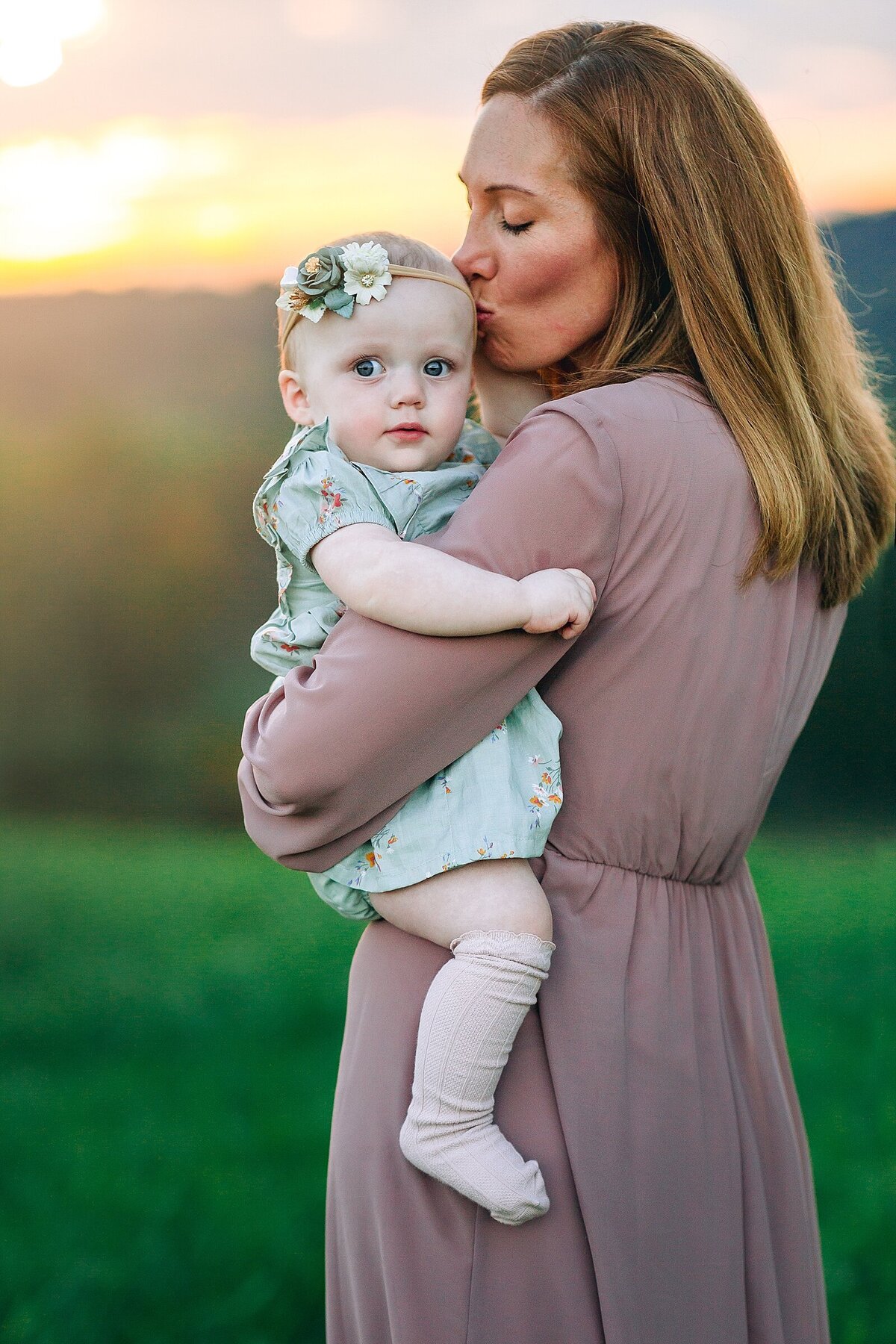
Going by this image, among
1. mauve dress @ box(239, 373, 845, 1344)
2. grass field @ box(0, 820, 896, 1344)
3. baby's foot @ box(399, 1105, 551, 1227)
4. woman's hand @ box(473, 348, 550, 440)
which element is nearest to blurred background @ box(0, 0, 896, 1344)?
grass field @ box(0, 820, 896, 1344)

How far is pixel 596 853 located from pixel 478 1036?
0.68 feet

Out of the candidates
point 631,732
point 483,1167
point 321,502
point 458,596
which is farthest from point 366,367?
point 483,1167

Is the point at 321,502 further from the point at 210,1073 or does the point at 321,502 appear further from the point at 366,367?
the point at 210,1073

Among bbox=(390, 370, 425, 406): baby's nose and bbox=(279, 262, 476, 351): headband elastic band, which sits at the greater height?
bbox=(279, 262, 476, 351): headband elastic band

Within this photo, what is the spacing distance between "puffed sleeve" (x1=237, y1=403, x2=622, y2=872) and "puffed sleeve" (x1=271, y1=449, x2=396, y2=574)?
0.09m

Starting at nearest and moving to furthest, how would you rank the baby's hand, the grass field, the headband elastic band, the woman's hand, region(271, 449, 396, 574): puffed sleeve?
the baby's hand < region(271, 449, 396, 574): puffed sleeve < the headband elastic band < the woman's hand < the grass field

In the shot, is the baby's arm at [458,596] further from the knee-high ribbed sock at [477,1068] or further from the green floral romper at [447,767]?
the knee-high ribbed sock at [477,1068]

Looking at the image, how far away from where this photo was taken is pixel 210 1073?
11.2 ft

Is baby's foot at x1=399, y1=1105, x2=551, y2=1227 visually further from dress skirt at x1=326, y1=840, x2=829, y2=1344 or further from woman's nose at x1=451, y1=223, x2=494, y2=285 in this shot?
woman's nose at x1=451, y1=223, x2=494, y2=285

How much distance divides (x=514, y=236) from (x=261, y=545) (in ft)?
7.56

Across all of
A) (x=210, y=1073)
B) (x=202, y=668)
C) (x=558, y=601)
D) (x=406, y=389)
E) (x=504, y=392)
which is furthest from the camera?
(x=202, y=668)

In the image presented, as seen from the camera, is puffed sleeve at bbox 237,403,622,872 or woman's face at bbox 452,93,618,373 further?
woman's face at bbox 452,93,618,373

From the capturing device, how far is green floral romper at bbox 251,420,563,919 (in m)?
1.18

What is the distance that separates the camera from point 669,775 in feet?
3.98
